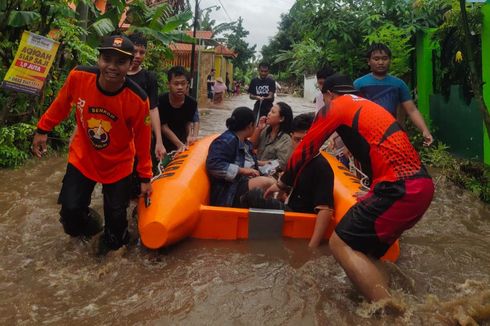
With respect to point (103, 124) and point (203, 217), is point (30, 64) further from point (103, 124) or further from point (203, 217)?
point (203, 217)

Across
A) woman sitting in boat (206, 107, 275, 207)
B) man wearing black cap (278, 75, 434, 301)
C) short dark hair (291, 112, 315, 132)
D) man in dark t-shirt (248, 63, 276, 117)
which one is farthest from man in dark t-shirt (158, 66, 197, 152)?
man in dark t-shirt (248, 63, 276, 117)

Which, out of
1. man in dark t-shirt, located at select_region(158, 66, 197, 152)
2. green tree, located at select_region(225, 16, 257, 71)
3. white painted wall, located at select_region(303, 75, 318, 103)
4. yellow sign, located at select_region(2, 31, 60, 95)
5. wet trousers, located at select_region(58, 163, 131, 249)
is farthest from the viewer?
green tree, located at select_region(225, 16, 257, 71)

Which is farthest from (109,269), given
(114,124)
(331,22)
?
(331,22)

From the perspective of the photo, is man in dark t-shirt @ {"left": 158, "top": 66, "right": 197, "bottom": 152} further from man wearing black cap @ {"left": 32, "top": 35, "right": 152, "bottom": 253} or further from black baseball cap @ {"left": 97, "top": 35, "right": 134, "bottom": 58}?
black baseball cap @ {"left": 97, "top": 35, "right": 134, "bottom": 58}

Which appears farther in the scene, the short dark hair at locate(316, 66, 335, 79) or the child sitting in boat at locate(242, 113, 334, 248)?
the short dark hair at locate(316, 66, 335, 79)

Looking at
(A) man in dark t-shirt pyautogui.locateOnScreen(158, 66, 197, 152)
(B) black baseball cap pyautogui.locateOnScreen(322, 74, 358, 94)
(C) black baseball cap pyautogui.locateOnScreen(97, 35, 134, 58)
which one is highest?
(C) black baseball cap pyautogui.locateOnScreen(97, 35, 134, 58)

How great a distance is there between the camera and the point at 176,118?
5164 millimetres

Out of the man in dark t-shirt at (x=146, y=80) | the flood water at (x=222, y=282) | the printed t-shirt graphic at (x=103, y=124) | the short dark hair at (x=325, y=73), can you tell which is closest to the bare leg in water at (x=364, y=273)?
the flood water at (x=222, y=282)

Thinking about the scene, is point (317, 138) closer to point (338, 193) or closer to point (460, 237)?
point (338, 193)

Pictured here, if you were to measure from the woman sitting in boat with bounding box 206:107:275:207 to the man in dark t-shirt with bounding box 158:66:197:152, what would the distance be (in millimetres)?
968

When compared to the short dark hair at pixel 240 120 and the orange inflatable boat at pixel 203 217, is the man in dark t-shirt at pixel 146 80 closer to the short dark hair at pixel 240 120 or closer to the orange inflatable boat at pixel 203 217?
the orange inflatable boat at pixel 203 217

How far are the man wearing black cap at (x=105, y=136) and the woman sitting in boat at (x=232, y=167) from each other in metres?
0.73

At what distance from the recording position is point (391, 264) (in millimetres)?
3410

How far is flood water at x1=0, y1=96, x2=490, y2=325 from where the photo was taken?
2.74 metres
